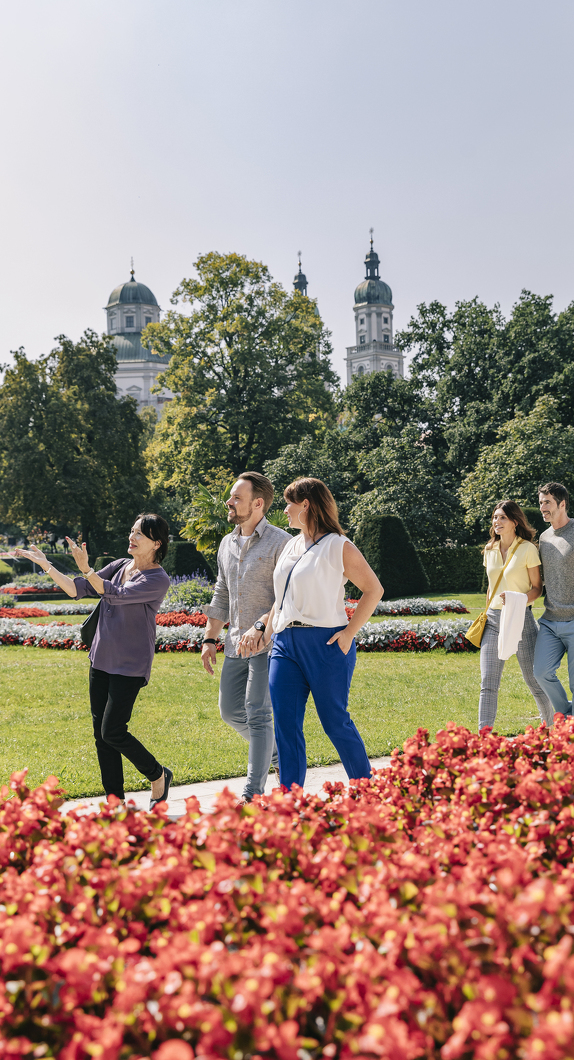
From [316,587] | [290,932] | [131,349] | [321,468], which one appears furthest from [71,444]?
[131,349]

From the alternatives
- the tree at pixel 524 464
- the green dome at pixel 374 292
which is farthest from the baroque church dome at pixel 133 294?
the tree at pixel 524 464

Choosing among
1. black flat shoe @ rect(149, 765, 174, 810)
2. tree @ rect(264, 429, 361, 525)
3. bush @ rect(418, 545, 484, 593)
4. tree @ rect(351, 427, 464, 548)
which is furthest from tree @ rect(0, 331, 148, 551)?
black flat shoe @ rect(149, 765, 174, 810)

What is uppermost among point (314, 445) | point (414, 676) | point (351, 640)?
point (314, 445)

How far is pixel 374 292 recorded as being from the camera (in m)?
96.4

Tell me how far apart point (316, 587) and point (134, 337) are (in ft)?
286

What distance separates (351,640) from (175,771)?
215 cm

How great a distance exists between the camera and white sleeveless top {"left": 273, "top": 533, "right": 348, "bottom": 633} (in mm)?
3832

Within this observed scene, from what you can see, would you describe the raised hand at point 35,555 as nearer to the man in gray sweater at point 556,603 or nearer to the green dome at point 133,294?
the man in gray sweater at point 556,603

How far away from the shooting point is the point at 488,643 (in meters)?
5.63

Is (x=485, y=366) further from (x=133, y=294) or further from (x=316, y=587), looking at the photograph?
(x=133, y=294)

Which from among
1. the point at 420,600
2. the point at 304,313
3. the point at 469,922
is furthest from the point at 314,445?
the point at 469,922

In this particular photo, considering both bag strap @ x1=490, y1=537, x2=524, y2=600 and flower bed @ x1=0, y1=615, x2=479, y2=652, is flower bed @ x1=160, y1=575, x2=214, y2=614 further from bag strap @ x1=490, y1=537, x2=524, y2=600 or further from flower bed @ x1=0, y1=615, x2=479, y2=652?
bag strap @ x1=490, y1=537, x2=524, y2=600

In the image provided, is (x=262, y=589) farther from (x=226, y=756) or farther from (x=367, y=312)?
(x=367, y=312)

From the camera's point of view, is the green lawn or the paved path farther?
the green lawn
